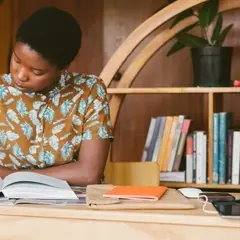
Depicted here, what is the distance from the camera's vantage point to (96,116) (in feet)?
6.22

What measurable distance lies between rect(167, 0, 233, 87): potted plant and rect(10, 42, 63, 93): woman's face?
0.90m

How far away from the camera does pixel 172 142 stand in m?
2.59

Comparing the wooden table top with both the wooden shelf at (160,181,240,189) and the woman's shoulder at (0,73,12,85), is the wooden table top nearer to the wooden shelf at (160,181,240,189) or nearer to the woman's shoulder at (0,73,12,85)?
the woman's shoulder at (0,73,12,85)

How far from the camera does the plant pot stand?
2.47m

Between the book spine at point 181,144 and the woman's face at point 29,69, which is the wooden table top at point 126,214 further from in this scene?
the book spine at point 181,144

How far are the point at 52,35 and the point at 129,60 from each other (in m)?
1.29

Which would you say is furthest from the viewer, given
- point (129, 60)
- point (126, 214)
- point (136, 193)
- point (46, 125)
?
point (129, 60)

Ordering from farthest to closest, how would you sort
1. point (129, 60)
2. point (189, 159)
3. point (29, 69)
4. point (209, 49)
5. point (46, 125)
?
point (129, 60) → point (189, 159) → point (209, 49) → point (46, 125) → point (29, 69)

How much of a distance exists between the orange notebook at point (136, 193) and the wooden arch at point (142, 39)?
1.13 m

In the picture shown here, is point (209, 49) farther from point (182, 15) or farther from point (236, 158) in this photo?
point (236, 158)

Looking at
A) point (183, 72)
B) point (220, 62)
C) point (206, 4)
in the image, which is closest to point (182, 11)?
point (206, 4)

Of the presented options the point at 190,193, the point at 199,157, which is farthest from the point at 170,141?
the point at 190,193

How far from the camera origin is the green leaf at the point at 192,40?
2504mm

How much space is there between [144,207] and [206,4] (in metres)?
1.45
